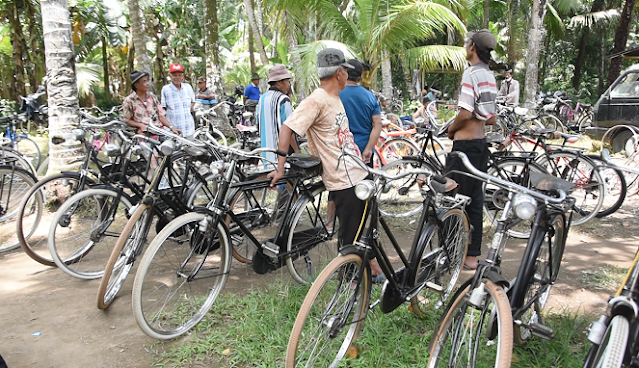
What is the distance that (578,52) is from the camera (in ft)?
79.9

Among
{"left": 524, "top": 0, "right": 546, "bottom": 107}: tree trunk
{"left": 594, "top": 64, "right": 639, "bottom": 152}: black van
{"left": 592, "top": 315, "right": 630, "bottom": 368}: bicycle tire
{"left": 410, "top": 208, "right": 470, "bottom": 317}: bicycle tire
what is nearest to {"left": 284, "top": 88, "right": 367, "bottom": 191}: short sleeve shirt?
{"left": 410, "top": 208, "right": 470, "bottom": 317}: bicycle tire

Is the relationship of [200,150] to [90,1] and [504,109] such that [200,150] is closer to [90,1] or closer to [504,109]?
[504,109]

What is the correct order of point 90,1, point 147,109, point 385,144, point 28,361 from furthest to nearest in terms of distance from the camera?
point 90,1, point 385,144, point 147,109, point 28,361

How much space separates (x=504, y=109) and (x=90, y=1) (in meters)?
15.8

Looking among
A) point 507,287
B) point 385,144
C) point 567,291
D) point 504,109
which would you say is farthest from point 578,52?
point 507,287

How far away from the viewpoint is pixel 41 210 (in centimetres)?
451

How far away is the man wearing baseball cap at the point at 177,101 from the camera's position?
20.5ft

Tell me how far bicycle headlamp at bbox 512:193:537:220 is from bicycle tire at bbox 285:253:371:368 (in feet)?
2.97

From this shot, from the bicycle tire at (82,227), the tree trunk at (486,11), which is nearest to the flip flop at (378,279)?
the bicycle tire at (82,227)

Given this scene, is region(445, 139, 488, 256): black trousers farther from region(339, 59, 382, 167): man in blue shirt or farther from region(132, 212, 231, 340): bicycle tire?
region(132, 212, 231, 340): bicycle tire

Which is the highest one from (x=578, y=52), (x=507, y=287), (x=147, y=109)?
(x=578, y=52)

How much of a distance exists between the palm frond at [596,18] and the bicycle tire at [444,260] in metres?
23.5

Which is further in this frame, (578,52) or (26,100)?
(578,52)

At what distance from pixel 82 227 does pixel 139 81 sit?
2.06 m
